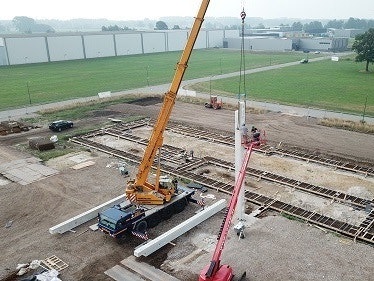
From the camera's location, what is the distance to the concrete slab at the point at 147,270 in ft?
56.6

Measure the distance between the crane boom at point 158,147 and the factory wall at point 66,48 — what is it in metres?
92.7

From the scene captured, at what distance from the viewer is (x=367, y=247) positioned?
62.4 ft

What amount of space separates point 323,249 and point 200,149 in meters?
17.0

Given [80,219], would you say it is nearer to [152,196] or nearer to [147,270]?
[152,196]

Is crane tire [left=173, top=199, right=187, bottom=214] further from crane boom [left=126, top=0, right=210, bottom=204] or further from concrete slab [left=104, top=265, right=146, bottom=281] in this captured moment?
concrete slab [left=104, top=265, right=146, bottom=281]

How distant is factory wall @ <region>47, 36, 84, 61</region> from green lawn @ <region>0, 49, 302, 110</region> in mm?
4586

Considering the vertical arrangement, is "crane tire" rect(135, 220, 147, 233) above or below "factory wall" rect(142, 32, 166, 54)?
below

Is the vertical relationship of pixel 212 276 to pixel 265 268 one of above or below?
above

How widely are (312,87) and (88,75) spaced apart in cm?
4587

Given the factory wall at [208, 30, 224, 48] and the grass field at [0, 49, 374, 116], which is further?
the factory wall at [208, 30, 224, 48]

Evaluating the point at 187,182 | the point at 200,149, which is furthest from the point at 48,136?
the point at 187,182

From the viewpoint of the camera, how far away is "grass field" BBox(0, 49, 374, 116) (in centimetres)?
5412

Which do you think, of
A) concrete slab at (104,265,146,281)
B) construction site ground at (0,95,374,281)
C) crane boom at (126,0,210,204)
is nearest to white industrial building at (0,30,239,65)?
construction site ground at (0,95,374,281)

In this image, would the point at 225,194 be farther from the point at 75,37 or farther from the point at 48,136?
the point at 75,37
